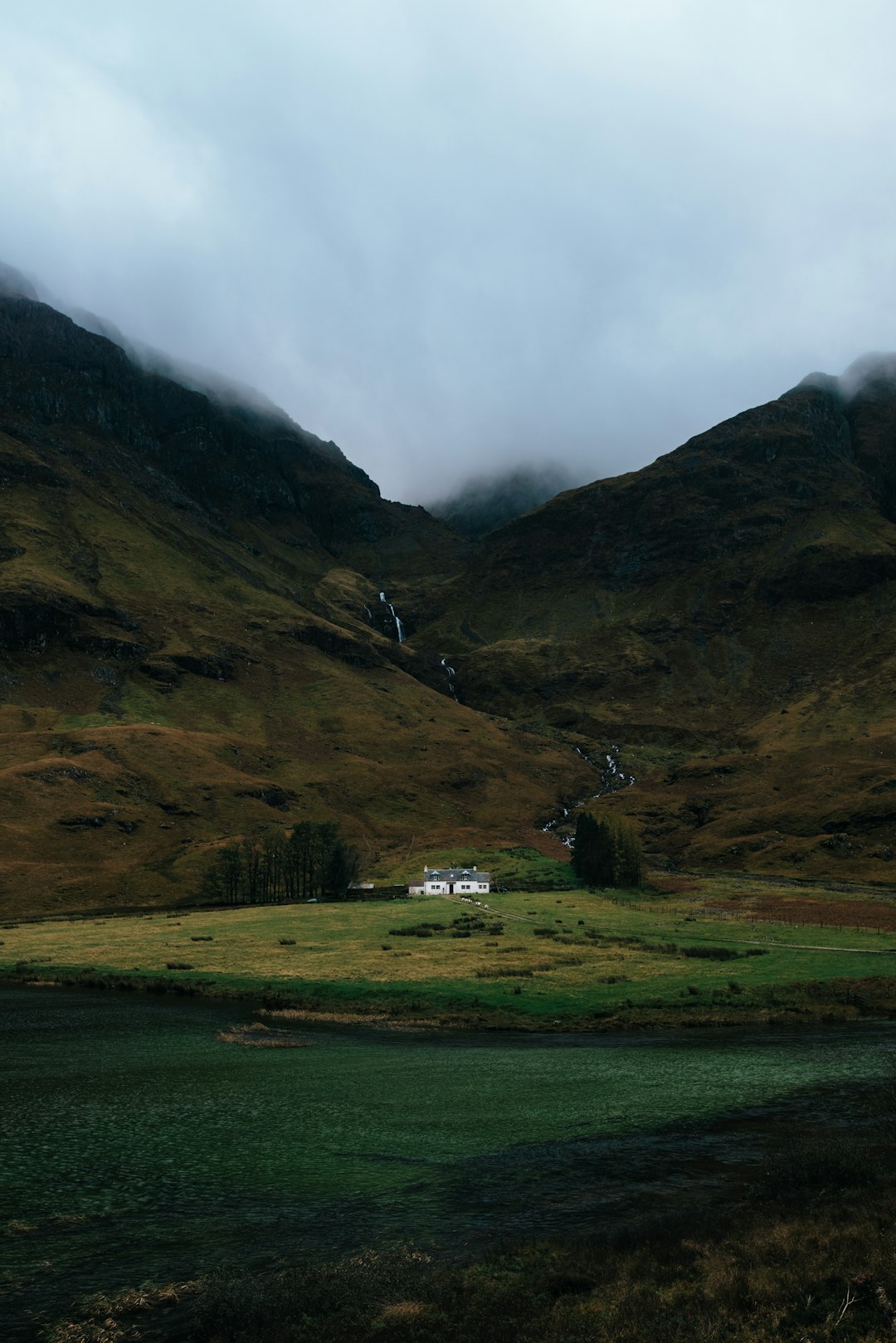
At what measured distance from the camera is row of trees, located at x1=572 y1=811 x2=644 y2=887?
562ft

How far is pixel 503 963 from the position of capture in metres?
81.6

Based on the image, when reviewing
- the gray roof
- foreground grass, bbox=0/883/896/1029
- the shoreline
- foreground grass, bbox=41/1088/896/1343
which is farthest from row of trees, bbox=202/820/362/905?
foreground grass, bbox=41/1088/896/1343

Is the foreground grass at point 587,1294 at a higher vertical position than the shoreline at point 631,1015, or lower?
higher

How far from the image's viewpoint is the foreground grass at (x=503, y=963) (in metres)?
65.8

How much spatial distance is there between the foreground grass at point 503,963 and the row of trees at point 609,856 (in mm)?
40495

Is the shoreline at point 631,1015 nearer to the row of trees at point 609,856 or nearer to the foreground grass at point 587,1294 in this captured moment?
the foreground grass at point 587,1294

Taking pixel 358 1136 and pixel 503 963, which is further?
pixel 503 963

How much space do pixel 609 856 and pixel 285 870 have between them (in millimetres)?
66143

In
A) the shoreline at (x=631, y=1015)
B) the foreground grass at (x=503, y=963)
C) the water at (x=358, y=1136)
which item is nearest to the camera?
the water at (x=358, y=1136)

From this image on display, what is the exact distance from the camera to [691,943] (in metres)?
90.7

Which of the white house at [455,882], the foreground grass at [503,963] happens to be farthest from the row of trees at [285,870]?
the foreground grass at [503,963]

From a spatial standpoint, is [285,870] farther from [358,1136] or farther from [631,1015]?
[358,1136]

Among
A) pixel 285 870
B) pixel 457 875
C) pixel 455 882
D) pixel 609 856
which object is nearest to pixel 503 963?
pixel 455 882

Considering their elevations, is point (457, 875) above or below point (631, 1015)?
above
